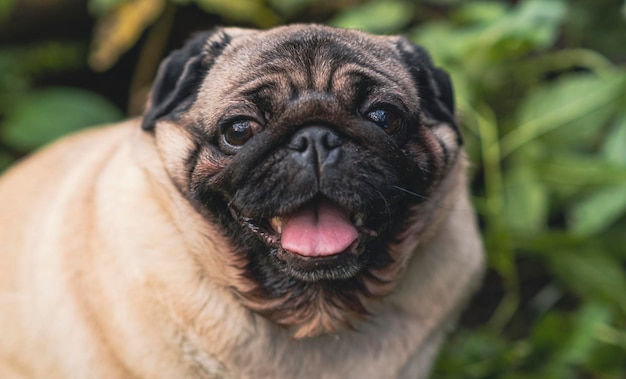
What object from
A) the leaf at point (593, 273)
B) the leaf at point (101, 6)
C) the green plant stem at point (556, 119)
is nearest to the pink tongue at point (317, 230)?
the leaf at point (593, 273)

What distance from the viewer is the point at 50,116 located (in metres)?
4.64

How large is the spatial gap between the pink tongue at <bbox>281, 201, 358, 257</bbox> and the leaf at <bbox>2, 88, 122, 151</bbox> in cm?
256

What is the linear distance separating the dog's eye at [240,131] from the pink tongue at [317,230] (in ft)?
0.83

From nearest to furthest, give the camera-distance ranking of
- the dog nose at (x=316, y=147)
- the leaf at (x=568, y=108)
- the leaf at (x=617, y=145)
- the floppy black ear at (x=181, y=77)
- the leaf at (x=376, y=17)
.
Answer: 1. the dog nose at (x=316, y=147)
2. the floppy black ear at (x=181, y=77)
3. the leaf at (x=617, y=145)
4. the leaf at (x=568, y=108)
5. the leaf at (x=376, y=17)

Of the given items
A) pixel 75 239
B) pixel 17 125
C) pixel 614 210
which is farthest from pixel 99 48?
pixel 614 210

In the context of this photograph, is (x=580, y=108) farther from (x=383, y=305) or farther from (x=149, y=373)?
(x=149, y=373)

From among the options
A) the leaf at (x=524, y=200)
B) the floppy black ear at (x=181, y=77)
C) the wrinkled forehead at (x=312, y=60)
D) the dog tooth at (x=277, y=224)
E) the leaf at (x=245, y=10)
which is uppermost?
the wrinkled forehead at (x=312, y=60)

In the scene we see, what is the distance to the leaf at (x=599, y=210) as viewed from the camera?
3764 millimetres

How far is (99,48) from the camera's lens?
466 centimetres

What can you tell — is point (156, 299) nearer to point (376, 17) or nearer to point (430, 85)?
point (430, 85)

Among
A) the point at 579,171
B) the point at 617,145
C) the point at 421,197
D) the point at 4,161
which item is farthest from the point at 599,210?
the point at 4,161

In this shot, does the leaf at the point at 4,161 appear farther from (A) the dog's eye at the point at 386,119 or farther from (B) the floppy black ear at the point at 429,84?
(A) the dog's eye at the point at 386,119

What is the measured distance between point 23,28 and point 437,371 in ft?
10.2

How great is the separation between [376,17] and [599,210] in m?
1.50
